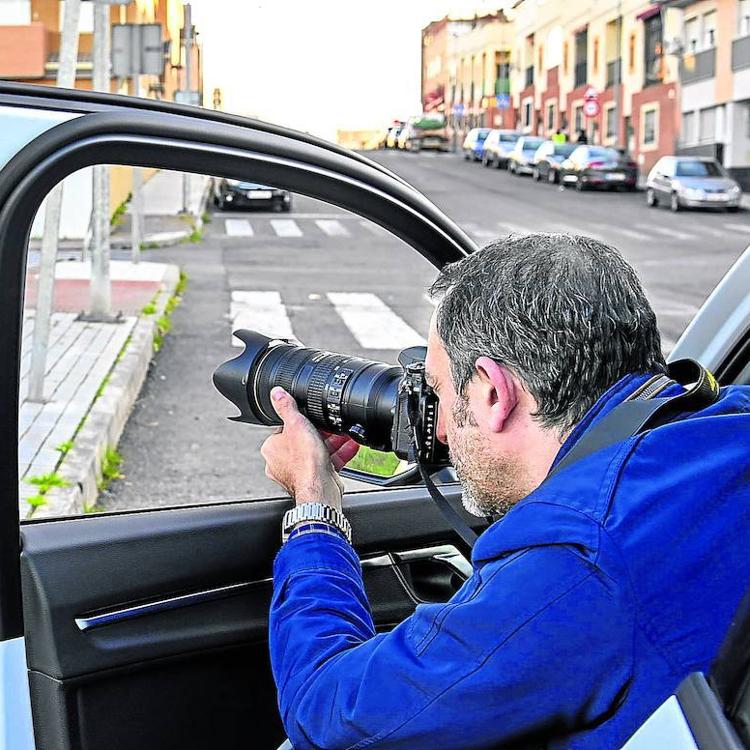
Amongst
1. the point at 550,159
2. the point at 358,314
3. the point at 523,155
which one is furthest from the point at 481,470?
the point at 523,155

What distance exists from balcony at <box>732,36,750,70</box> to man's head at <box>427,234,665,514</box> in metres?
35.0

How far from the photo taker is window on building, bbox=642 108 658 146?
137ft

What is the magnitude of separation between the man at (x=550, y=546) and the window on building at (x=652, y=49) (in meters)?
41.6

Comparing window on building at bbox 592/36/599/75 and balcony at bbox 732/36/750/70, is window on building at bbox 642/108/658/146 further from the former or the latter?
balcony at bbox 732/36/750/70

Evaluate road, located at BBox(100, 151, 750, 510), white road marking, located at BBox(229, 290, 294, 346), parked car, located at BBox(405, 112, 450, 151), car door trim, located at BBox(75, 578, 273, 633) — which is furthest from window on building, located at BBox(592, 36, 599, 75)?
car door trim, located at BBox(75, 578, 273, 633)

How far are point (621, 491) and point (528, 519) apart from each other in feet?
0.35

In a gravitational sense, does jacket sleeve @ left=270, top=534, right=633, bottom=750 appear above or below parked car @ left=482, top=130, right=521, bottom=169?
below

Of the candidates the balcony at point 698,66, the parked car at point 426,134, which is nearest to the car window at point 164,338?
the balcony at point 698,66

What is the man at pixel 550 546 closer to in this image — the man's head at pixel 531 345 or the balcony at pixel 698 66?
the man's head at pixel 531 345

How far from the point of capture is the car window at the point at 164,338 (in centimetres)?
252

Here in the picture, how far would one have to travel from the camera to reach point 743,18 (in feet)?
115

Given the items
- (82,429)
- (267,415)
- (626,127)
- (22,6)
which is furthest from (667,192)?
(267,415)

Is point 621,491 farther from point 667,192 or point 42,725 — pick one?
point 667,192

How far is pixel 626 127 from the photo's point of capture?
1759 inches
